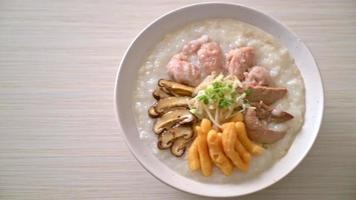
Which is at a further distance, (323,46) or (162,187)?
(323,46)

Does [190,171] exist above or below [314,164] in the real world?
below

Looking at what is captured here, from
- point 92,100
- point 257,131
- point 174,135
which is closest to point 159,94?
point 174,135

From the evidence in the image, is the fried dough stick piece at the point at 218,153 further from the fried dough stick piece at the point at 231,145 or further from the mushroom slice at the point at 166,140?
the mushroom slice at the point at 166,140

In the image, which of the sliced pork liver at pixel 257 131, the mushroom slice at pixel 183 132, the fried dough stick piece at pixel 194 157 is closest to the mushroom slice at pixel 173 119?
the mushroom slice at pixel 183 132

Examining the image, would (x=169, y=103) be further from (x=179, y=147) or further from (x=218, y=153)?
(x=218, y=153)

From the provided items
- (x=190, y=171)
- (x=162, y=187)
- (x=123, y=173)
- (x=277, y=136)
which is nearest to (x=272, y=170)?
(x=277, y=136)

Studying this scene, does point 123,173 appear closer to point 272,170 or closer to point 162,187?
point 162,187

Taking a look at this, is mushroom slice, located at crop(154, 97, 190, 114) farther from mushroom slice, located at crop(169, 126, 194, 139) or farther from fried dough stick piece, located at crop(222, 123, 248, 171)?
fried dough stick piece, located at crop(222, 123, 248, 171)
